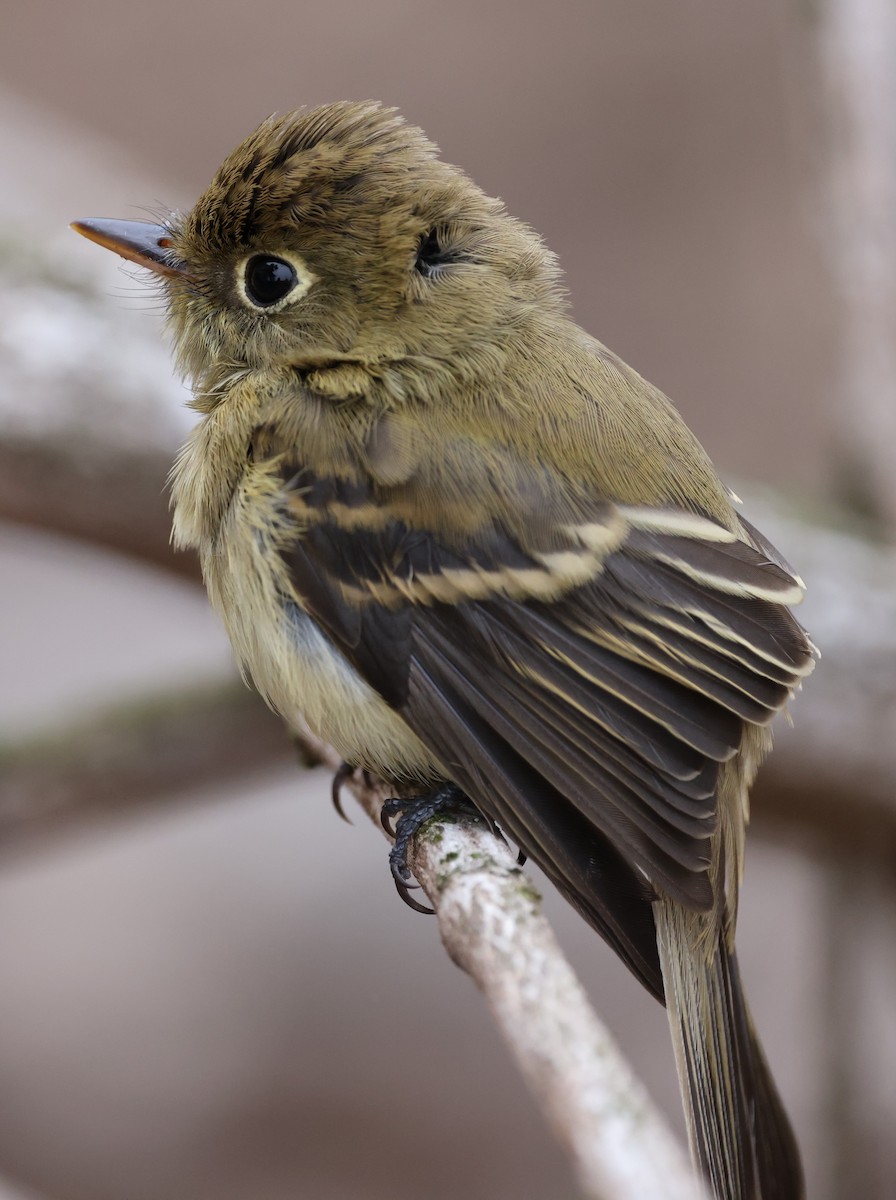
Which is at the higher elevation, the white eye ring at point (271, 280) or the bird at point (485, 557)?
the white eye ring at point (271, 280)

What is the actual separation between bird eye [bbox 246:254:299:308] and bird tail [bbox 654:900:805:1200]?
150 cm

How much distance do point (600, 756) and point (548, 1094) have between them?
96 centimetres

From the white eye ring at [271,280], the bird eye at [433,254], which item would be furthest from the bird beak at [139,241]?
the bird eye at [433,254]

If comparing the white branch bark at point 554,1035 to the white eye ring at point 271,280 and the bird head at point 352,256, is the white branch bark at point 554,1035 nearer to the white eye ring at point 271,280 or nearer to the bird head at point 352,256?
the bird head at point 352,256

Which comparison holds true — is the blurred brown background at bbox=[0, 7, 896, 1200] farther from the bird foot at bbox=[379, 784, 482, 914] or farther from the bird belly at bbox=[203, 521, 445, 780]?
the bird foot at bbox=[379, 784, 482, 914]

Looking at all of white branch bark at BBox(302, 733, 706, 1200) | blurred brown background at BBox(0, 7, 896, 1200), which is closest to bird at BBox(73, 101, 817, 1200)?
white branch bark at BBox(302, 733, 706, 1200)

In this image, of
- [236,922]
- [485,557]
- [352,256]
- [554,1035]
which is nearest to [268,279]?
[352,256]

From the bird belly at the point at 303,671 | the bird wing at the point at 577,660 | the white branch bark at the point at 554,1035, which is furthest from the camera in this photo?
Result: the bird belly at the point at 303,671

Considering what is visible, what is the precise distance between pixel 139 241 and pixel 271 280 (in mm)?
378

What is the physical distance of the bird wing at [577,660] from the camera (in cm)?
263

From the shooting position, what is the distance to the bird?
269cm

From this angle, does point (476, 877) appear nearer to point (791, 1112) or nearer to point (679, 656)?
point (679, 656)

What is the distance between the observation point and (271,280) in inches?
121

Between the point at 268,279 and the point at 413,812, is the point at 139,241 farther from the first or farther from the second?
the point at 413,812
